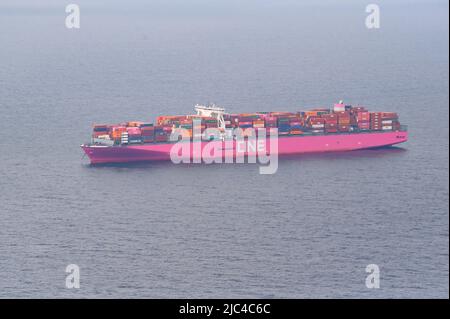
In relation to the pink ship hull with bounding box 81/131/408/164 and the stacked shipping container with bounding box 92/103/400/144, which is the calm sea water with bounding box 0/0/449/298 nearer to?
the pink ship hull with bounding box 81/131/408/164

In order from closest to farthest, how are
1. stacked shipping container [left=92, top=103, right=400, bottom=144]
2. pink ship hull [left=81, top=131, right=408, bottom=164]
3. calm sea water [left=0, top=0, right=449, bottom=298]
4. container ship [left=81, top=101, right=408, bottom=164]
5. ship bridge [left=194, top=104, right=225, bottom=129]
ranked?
1. calm sea water [left=0, top=0, right=449, bottom=298]
2. pink ship hull [left=81, top=131, right=408, bottom=164]
3. container ship [left=81, top=101, right=408, bottom=164]
4. stacked shipping container [left=92, top=103, right=400, bottom=144]
5. ship bridge [left=194, top=104, right=225, bottom=129]

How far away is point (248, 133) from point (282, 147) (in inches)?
143

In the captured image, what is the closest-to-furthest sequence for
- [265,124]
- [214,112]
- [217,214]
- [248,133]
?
[217,214] < [248,133] < [265,124] < [214,112]

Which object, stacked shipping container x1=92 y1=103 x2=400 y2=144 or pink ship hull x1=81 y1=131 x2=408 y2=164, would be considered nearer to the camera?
pink ship hull x1=81 y1=131 x2=408 y2=164

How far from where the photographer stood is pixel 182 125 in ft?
383

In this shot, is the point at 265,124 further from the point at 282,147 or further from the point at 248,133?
the point at 282,147

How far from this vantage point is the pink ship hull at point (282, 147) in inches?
4446

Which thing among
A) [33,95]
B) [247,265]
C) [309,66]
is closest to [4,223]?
[247,265]

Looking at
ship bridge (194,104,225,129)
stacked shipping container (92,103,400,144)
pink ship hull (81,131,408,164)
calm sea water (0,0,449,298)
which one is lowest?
calm sea water (0,0,449,298)

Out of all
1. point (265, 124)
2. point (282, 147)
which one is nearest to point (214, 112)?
point (265, 124)

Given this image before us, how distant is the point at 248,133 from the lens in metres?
119

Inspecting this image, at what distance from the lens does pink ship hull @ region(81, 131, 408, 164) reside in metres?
113

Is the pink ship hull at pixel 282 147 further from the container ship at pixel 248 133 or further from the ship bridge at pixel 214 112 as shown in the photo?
the ship bridge at pixel 214 112

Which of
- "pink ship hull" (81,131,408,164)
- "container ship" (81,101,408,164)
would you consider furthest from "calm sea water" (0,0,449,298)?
"container ship" (81,101,408,164)
